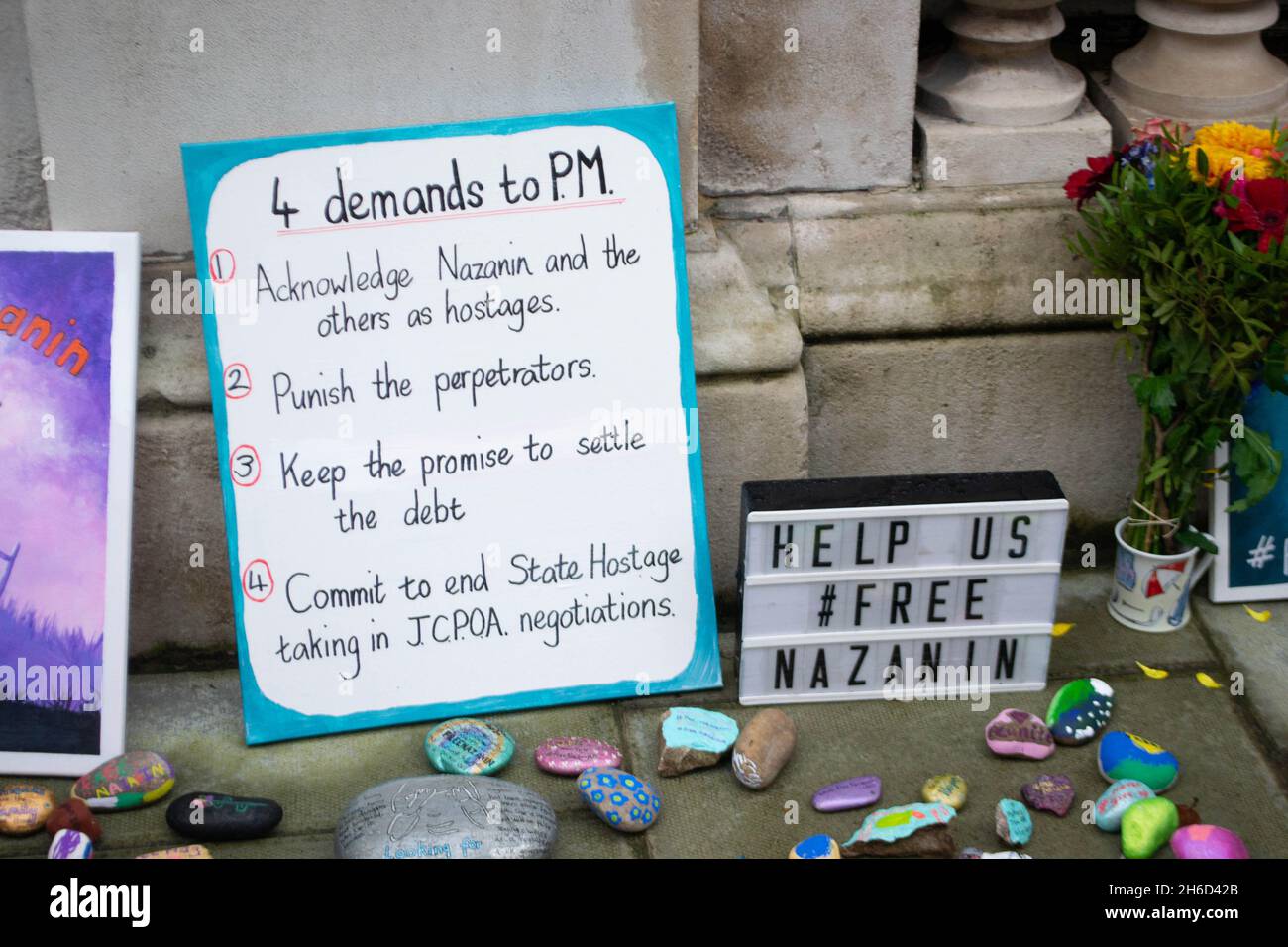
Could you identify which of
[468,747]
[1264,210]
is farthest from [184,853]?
[1264,210]

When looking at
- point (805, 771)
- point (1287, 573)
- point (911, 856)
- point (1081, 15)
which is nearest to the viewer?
point (911, 856)

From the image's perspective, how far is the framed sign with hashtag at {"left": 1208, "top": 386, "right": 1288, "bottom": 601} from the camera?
3.50 metres

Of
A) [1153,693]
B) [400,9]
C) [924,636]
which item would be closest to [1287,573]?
[1153,693]

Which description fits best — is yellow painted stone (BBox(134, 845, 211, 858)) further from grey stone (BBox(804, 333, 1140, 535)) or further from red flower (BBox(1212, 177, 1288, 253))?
red flower (BBox(1212, 177, 1288, 253))

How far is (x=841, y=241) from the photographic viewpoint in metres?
3.45

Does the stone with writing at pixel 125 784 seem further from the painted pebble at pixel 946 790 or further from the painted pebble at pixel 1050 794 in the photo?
the painted pebble at pixel 1050 794

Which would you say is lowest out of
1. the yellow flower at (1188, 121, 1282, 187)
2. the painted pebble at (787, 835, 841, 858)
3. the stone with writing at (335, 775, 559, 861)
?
the painted pebble at (787, 835, 841, 858)

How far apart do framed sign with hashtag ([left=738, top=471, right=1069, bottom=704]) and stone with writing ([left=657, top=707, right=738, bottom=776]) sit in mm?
133

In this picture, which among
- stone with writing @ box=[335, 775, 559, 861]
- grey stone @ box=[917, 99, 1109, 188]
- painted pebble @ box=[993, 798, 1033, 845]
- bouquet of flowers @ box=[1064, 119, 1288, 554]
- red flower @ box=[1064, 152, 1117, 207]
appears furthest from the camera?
grey stone @ box=[917, 99, 1109, 188]

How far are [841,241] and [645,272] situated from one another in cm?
49

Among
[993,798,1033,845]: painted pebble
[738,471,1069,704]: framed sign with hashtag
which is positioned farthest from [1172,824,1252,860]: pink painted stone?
[738,471,1069,704]: framed sign with hashtag

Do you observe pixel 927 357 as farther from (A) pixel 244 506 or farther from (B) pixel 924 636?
(A) pixel 244 506

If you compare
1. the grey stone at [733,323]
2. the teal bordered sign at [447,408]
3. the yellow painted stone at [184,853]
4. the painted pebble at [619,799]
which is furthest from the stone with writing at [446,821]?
the grey stone at [733,323]

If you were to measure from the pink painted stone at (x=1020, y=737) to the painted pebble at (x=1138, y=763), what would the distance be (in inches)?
4.3
